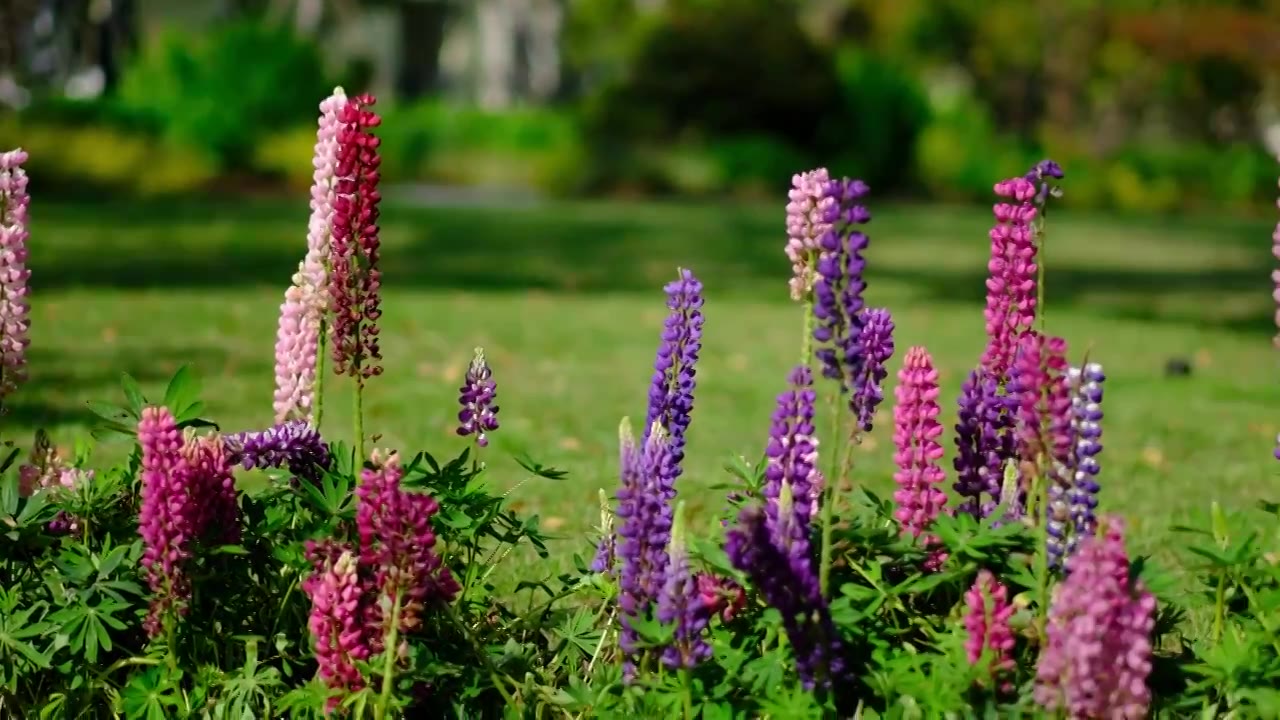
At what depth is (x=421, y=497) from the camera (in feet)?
9.90

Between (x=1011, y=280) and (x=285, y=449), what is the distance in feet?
A: 4.84

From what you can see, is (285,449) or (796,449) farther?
(285,449)

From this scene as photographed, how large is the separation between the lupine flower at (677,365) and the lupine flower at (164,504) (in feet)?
2.96

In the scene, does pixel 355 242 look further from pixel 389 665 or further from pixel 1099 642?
pixel 1099 642

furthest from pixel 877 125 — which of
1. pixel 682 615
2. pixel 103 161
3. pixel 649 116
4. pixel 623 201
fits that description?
pixel 682 615

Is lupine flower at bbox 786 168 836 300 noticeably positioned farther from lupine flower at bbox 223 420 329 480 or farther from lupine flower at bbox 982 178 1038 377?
lupine flower at bbox 223 420 329 480

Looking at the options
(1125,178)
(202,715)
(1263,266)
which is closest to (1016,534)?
(202,715)

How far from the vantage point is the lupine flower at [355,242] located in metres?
3.27

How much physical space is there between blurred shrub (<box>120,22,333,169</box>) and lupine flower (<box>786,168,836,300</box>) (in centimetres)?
2268

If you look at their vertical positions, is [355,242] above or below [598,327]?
below

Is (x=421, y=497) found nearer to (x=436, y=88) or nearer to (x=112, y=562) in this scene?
(x=112, y=562)

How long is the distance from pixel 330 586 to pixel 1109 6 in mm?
38493

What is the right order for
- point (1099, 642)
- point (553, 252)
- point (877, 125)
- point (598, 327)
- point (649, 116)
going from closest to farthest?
point (1099, 642)
point (598, 327)
point (553, 252)
point (649, 116)
point (877, 125)

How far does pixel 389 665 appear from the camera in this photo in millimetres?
3006
